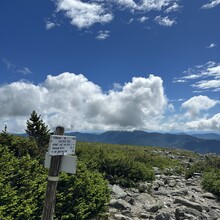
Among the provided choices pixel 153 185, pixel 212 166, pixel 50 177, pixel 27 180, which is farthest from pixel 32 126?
pixel 212 166

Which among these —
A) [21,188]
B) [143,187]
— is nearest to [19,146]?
[21,188]

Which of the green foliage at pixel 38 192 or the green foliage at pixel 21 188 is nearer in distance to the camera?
the green foliage at pixel 21 188

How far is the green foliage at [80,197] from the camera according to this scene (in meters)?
9.47

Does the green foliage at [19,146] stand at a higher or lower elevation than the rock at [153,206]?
higher

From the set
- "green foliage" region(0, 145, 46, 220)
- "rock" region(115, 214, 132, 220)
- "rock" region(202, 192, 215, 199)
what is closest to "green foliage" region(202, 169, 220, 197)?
"rock" region(202, 192, 215, 199)

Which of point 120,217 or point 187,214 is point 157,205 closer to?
point 187,214

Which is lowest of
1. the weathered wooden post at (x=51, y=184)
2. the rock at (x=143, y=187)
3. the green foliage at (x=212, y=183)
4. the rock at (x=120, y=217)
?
the rock at (x=120, y=217)

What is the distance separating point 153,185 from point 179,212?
280 inches

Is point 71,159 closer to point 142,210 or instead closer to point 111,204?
point 111,204

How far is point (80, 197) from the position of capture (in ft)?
33.1

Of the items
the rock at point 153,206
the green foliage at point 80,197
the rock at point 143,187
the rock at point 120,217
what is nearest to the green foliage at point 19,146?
the green foliage at point 80,197

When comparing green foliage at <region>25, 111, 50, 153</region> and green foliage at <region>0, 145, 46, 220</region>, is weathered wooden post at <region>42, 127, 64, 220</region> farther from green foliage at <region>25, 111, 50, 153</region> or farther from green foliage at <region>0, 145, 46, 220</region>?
green foliage at <region>25, 111, 50, 153</region>

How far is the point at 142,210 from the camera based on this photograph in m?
13.6

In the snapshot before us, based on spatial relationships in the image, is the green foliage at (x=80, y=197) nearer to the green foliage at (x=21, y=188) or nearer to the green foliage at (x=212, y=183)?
the green foliage at (x=21, y=188)
